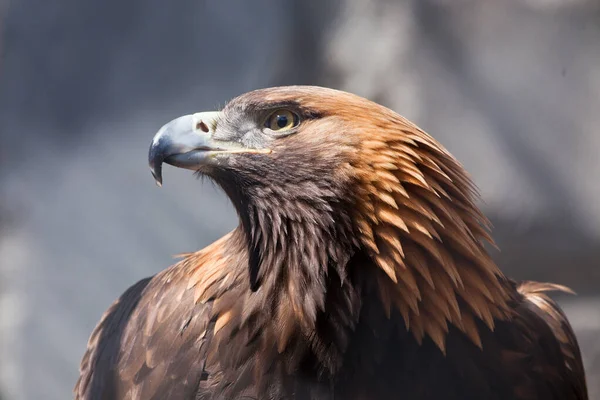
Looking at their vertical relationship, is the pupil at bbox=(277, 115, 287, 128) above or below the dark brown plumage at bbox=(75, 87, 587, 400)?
above

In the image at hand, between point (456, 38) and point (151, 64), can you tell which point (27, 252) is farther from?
point (456, 38)

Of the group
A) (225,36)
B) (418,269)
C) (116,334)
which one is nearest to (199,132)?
(418,269)

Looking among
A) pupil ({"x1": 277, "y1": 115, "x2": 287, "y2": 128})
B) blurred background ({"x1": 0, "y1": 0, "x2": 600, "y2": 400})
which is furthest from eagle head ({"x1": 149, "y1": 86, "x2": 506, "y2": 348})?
blurred background ({"x1": 0, "y1": 0, "x2": 600, "y2": 400})

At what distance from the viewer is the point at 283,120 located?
1.88 meters

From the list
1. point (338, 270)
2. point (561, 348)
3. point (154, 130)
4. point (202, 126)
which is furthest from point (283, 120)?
point (154, 130)

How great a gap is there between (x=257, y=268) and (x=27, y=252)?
2168mm

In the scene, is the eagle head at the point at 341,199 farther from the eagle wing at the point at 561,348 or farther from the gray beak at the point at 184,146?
the eagle wing at the point at 561,348

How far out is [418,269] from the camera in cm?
180

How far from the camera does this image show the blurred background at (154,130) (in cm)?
344

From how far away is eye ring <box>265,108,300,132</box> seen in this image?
6.14 ft

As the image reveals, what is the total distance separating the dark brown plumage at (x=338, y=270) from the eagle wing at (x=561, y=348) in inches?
4.2

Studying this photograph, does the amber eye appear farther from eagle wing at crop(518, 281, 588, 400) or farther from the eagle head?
eagle wing at crop(518, 281, 588, 400)

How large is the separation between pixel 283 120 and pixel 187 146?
0.26 meters

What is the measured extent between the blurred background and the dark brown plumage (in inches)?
63.1
